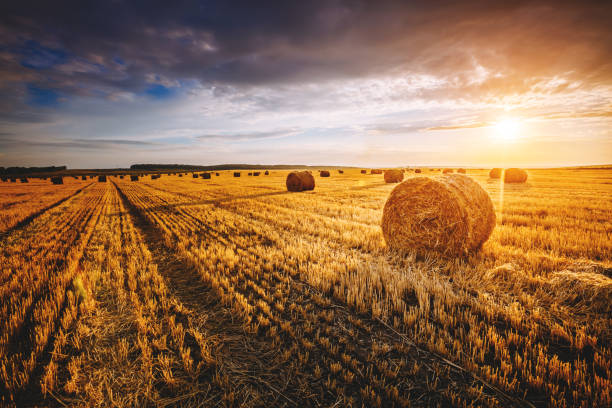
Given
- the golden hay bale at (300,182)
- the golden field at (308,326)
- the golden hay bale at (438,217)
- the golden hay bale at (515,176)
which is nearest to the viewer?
the golden field at (308,326)

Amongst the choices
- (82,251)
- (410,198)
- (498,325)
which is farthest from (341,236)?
(82,251)

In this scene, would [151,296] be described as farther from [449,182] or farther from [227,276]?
[449,182]

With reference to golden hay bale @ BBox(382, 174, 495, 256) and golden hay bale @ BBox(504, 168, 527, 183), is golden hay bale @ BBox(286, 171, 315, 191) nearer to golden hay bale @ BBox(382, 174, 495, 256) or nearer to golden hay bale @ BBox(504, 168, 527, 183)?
golden hay bale @ BBox(382, 174, 495, 256)

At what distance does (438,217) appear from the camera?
6535mm

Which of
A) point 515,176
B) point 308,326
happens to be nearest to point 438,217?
point 308,326

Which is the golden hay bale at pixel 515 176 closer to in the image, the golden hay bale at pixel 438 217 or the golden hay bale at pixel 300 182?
the golden hay bale at pixel 300 182

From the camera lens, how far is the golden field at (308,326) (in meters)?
2.54

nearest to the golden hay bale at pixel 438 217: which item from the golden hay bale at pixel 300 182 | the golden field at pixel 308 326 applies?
the golden field at pixel 308 326

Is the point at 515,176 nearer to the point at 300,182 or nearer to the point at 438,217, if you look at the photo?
the point at 300,182

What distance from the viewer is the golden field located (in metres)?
2.54

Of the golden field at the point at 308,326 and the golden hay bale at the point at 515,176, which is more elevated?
the golden hay bale at the point at 515,176

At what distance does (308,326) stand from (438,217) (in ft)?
15.4

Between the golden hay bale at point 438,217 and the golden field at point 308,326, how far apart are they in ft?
1.55

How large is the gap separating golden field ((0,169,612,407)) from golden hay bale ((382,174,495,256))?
47 cm
